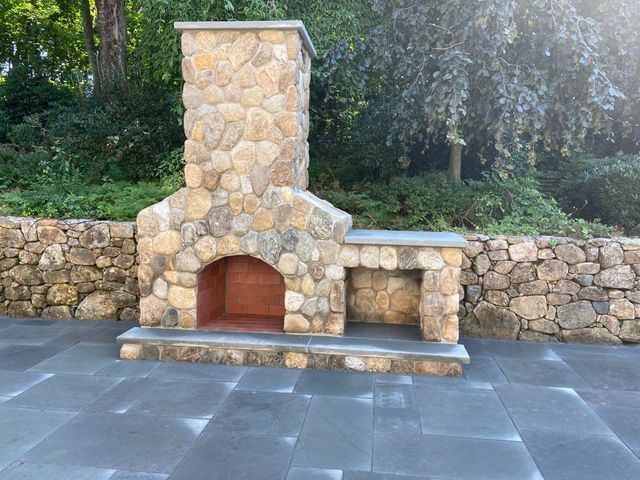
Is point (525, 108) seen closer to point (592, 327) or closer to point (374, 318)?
point (592, 327)

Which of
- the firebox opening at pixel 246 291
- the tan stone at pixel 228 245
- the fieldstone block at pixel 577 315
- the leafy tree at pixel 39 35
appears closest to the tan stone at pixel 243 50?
the tan stone at pixel 228 245

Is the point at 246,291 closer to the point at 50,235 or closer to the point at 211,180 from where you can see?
the point at 211,180

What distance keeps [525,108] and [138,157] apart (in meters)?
5.85

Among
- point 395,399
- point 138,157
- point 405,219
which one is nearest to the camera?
point 395,399

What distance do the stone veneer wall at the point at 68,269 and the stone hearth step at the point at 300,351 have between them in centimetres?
144

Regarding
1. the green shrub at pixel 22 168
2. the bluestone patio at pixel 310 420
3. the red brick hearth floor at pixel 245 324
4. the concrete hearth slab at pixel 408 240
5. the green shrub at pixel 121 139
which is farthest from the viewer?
the green shrub at pixel 121 139

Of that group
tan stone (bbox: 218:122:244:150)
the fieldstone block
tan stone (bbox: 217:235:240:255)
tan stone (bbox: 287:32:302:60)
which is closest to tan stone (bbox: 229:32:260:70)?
tan stone (bbox: 287:32:302:60)

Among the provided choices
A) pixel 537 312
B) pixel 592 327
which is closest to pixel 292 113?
pixel 537 312

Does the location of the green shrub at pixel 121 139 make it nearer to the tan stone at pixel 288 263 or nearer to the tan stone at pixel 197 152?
the tan stone at pixel 197 152

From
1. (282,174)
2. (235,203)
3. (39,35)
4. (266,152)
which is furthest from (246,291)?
(39,35)

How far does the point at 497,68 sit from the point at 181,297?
15.0 ft

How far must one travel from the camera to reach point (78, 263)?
247 inches

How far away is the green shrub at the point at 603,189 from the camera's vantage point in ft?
21.7

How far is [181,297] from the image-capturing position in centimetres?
519
